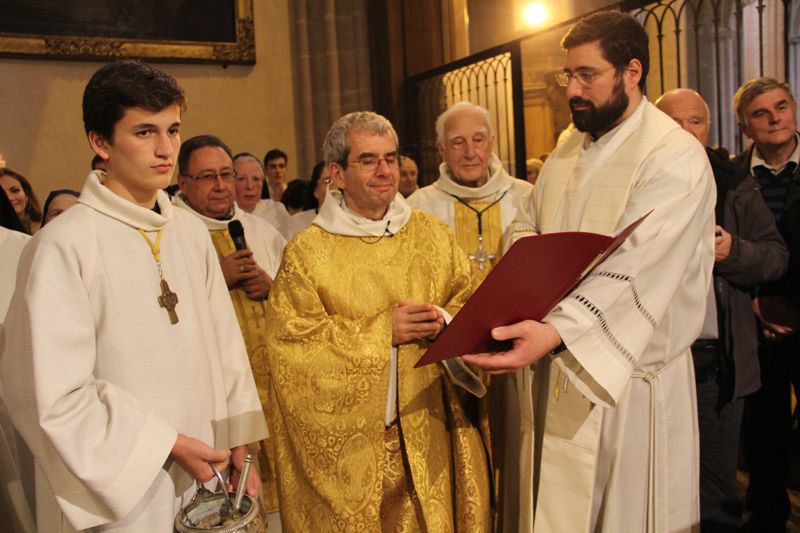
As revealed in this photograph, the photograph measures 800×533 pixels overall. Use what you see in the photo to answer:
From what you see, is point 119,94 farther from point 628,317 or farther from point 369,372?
point 628,317

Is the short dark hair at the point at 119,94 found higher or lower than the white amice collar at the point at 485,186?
higher

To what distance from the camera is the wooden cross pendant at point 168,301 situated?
2.01 metres

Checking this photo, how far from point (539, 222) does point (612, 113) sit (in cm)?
A: 49

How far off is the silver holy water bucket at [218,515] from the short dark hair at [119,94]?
3.15 feet

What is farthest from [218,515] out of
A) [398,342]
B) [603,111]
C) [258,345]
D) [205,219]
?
[205,219]

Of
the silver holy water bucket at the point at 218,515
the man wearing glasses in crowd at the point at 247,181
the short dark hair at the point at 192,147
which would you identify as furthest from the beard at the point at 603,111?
the man wearing glasses in crowd at the point at 247,181

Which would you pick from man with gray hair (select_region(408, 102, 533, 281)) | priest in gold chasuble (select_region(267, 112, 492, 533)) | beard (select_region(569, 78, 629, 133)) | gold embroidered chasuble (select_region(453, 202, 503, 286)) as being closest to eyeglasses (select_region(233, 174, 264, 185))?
man with gray hair (select_region(408, 102, 533, 281))

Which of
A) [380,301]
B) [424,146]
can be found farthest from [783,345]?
[424,146]

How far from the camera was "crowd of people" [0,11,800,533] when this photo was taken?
187 centimetres

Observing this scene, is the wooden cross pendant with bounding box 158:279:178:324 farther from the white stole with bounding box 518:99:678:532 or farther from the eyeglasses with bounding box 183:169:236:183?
the eyeglasses with bounding box 183:169:236:183

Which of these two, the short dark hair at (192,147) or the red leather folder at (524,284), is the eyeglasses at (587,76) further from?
the short dark hair at (192,147)

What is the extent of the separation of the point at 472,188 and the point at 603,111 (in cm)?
143

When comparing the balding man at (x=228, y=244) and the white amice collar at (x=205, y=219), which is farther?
the white amice collar at (x=205, y=219)

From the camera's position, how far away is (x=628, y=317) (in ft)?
7.01
